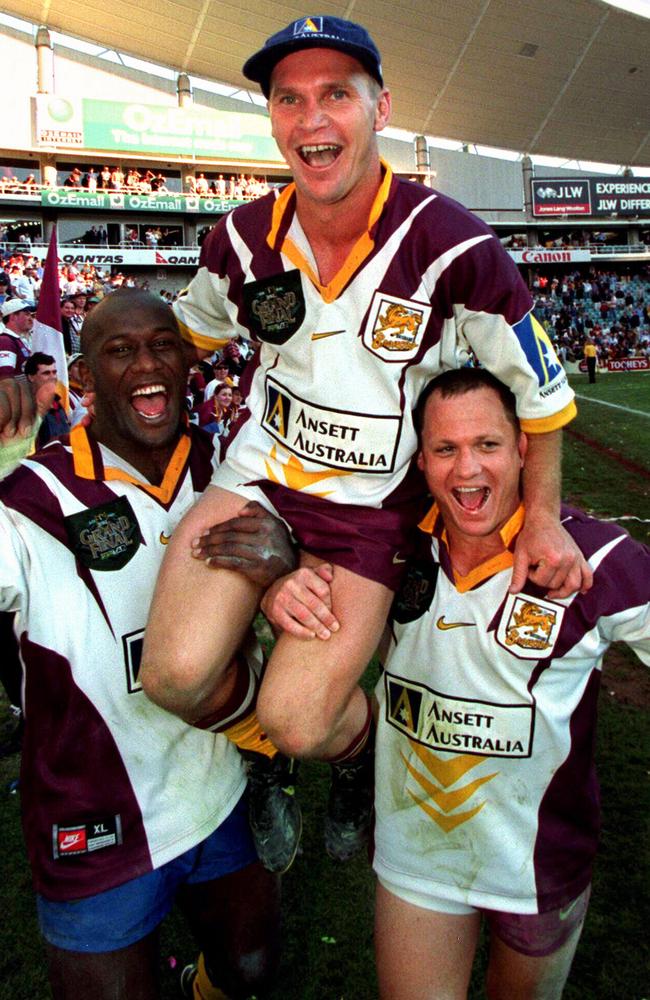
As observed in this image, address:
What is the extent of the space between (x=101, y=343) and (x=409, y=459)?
0.99 m

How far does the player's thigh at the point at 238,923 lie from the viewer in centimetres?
240

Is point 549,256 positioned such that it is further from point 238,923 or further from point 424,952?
point 424,952

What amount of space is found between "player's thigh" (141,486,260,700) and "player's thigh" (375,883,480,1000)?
82 centimetres

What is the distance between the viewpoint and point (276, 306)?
2.36 m

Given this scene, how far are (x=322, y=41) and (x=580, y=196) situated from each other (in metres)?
47.1

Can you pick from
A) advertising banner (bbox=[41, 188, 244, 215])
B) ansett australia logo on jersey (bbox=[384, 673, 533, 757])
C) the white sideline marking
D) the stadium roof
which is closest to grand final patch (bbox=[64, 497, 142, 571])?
ansett australia logo on jersey (bbox=[384, 673, 533, 757])

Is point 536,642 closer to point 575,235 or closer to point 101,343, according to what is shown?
point 101,343

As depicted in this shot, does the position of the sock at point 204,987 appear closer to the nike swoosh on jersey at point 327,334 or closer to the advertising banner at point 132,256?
the nike swoosh on jersey at point 327,334

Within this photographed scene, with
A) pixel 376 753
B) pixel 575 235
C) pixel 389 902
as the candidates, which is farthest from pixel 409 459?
pixel 575 235

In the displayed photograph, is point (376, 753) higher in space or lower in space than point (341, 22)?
lower

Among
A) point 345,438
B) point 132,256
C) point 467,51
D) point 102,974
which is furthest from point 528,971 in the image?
point 467,51

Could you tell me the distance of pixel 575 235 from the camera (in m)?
45.7

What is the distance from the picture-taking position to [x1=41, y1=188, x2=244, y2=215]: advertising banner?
33156mm

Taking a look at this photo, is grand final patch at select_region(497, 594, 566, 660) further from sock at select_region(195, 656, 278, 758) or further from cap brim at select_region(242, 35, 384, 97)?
cap brim at select_region(242, 35, 384, 97)
